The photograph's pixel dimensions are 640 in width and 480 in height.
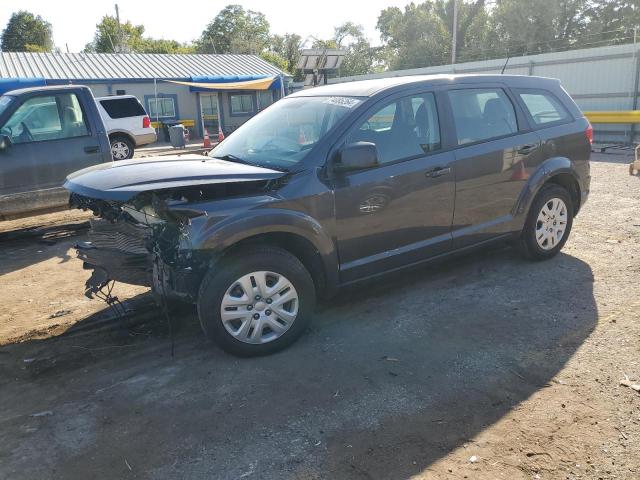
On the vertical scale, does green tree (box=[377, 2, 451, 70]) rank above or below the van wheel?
above

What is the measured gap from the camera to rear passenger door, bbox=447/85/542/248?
Result: 187 inches

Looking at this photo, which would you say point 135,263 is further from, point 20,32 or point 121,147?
point 20,32

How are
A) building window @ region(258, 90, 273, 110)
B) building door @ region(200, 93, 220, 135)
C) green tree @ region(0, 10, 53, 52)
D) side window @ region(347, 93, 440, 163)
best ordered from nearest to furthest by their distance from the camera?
1. side window @ region(347, 93, 440, 163)
2. building door @ region(200, 93, 220, 135)
3. building window @ region(258, 90, 273, 110)
4. green tree @ region(0, 10, 53, 52)

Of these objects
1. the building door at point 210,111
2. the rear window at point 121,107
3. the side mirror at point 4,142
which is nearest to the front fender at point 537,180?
the side mirror at point 4,142

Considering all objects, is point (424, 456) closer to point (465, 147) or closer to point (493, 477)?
point (493, 477)

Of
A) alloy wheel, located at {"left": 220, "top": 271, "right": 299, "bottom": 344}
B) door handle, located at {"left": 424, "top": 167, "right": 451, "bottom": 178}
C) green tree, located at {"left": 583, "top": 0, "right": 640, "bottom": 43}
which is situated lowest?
alloy wheel, located at {"left": 220, "top": 271, "right": 299, "bottom": 344}

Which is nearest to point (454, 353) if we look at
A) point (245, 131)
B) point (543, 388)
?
point (543, 388)

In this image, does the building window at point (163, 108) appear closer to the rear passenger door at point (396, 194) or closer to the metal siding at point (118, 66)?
the metal siding at point (118, 66)

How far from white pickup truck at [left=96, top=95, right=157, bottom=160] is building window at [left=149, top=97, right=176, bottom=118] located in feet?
36.8

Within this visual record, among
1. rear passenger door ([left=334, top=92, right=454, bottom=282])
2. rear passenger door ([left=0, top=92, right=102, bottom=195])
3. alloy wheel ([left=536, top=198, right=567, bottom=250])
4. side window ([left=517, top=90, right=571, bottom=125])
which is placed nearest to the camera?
rear passenger door ([left=334, top=92, right=454, bottom=282])

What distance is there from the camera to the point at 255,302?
3758 mm

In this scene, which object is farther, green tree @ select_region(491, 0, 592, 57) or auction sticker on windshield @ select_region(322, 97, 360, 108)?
green tree @ select_region(491, 0, 592, 57)

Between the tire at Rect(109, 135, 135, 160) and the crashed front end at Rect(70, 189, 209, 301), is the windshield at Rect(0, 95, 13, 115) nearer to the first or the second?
the crashed front end at Rect(70, 189, 209, 301)

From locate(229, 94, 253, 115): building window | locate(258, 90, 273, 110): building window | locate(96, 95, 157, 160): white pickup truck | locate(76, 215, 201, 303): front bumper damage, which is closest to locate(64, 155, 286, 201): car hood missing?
locate(76, 215, 201, 303): front bumper damage
